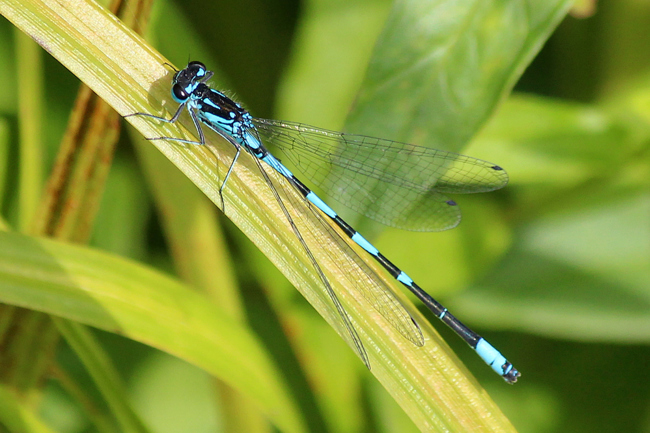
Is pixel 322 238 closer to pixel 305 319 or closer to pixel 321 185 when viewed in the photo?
pixel 321 185

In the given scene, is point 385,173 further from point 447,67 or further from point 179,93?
point 179,93

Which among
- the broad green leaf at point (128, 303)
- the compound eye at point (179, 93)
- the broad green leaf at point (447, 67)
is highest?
the compound eye at point (179, 93)

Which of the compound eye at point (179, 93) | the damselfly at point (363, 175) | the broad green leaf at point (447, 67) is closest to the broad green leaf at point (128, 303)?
the damselfly at point (363, 175)

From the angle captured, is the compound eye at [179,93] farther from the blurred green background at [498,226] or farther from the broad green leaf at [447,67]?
the broad green leaf at [447,67]

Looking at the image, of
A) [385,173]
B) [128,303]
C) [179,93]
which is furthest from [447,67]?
[128,303]

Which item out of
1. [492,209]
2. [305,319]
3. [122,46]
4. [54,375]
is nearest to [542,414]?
[492,209]
